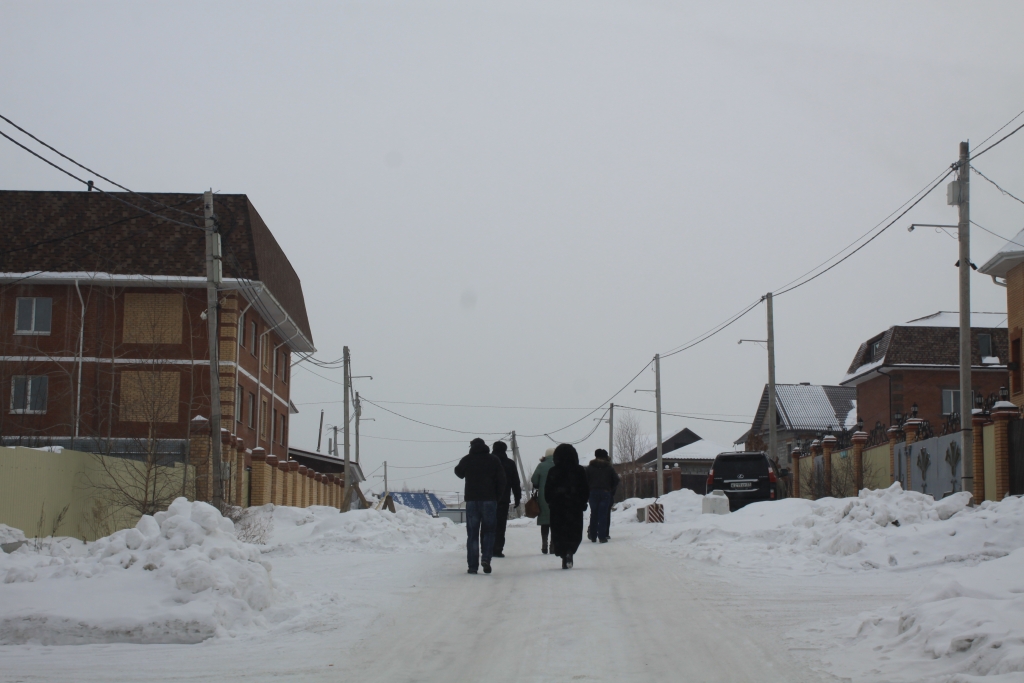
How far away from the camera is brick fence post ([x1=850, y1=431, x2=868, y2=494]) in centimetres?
2966

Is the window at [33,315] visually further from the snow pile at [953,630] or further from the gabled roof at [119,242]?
the snow pile at [953,630]

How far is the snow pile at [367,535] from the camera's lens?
17.8 meters

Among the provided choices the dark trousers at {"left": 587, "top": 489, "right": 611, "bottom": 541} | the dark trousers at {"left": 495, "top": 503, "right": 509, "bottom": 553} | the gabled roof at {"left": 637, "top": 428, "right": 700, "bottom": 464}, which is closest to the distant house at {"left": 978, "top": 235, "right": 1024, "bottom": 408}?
the dark trousers at {"left": 587, "top": 489, "right": 611, "bottom": 541}

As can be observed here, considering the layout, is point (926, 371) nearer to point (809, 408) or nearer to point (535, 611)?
point (809, 408)

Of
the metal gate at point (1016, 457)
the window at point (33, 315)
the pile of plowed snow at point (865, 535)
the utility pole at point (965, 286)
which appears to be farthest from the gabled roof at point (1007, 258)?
the window at point (33, 315)

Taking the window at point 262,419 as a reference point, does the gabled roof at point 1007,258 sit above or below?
above

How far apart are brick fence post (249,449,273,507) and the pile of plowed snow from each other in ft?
53.1

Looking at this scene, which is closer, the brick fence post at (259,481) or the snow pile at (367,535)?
the snow pile at (367,535)

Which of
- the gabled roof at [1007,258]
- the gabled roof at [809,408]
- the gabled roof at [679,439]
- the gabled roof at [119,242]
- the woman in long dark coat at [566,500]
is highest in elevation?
the gabled roof at [119,242]

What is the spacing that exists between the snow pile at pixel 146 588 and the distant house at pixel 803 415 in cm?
4737

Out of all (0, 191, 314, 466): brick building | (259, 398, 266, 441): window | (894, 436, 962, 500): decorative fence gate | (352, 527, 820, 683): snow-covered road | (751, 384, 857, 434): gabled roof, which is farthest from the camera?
(751, 384, 857, 434): gabled roof

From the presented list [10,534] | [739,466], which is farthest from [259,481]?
[10,534]

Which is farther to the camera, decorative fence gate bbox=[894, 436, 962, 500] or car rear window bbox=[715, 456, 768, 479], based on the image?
car rear window bbox=[715, 456, 768, 479]

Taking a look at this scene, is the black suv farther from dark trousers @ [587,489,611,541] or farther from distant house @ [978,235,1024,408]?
distant house @ [978,235,1024,408]
